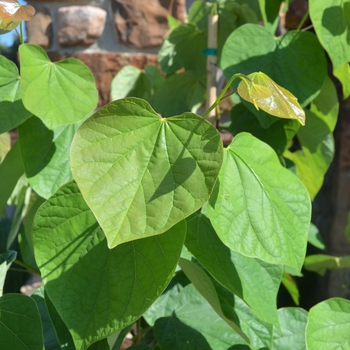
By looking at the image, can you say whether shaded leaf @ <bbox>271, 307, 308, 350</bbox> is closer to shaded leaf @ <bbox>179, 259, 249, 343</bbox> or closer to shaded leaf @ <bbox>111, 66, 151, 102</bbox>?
shaded leaf @ <bbox>179, 259, 249, 343</bbox>

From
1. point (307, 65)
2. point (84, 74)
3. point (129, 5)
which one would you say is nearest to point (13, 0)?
point (84, 74)

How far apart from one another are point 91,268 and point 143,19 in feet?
3.07

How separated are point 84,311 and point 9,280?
1150 mm

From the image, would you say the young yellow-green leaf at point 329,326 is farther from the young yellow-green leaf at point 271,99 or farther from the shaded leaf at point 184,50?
the shaded leaf at point 184,50

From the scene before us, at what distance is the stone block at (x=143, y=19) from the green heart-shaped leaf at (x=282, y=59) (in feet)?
1.91

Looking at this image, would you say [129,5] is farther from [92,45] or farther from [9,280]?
[9,280]

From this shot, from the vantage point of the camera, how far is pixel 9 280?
62.1 inches

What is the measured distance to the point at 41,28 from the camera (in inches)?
52.6

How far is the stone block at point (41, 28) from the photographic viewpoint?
133cm

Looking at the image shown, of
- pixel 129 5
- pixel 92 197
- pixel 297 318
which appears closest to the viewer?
pixel 92 197

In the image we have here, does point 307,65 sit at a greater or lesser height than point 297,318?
greater

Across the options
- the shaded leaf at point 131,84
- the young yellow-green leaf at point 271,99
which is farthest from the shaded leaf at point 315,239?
the young yellow-green leaf at point 271,99

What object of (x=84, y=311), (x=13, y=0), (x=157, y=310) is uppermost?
(x=13, y=0)

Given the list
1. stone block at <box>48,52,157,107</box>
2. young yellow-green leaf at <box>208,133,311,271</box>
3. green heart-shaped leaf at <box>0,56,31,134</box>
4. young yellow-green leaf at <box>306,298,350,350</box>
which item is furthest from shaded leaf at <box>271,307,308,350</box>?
stone block at <box>48,52,157,107</box>
